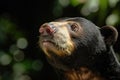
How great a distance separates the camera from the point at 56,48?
18.6ft

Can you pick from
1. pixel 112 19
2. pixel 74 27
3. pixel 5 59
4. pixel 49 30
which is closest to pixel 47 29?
pixel 49 30

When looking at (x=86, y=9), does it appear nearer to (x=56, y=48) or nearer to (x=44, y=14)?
(x=44, y=14)

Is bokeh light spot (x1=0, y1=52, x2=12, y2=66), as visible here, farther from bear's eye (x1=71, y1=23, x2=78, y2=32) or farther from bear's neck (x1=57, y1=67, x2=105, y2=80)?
bear's eye (x1=71, y1=23, x2=78, y2=32)

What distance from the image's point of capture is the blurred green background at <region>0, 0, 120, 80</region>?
28.6 feet

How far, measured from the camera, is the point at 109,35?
6.11 metres

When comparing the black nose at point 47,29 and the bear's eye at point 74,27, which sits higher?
the black nose at point 47,29

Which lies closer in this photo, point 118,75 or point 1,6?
point 118,75

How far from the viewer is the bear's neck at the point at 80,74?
19.6 ft

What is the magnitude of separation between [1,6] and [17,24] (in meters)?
0.38

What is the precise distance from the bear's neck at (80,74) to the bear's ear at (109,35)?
33 centimetres

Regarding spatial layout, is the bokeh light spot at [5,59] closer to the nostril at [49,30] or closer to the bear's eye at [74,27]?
the bear's eye at [74,27]

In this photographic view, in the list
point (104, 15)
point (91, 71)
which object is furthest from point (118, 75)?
point (104, 15)

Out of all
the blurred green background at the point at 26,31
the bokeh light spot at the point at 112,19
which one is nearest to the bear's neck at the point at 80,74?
the bokeh light spot at the point at 112,19

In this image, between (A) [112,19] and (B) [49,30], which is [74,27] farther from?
(A) [112,19]
